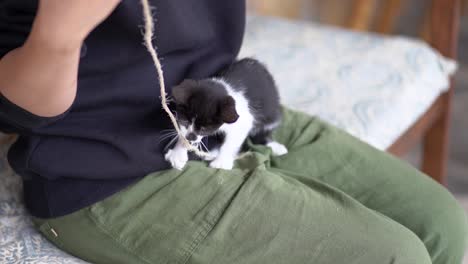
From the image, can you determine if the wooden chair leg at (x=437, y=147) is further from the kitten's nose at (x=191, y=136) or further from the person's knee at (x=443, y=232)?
the kitten's nose at (x=191, y=136)

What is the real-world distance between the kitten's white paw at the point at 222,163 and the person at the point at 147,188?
2 cm

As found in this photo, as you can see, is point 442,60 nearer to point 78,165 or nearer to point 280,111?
point 280,111

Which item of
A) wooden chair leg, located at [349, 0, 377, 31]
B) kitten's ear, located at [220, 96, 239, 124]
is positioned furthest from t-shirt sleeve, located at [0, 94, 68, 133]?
wooden chair leg, located at [349, 0, 377, 31]

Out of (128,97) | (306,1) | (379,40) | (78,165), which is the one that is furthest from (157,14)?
(306,1)

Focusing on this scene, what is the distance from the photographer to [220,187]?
689mm

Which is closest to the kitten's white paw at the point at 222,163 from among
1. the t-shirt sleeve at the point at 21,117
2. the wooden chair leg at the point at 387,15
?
the t-shirt sleeve at the point at 21,117

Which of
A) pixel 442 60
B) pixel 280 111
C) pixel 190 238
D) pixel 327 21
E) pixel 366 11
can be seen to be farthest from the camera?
pixel 327 21

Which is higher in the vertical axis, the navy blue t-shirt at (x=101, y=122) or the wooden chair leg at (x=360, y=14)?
the navy blue t-shirt at (x=101, y=122)

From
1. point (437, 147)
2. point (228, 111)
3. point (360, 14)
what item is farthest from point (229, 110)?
point (360, 14)

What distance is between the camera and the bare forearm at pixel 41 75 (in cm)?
54

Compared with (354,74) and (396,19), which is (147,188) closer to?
(354,74)

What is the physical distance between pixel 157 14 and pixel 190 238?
294 mm

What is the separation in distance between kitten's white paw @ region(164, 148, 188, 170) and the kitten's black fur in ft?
0.23

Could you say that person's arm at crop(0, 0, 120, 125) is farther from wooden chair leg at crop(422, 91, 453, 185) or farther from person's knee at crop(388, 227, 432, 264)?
wooden chair leg at crop(422, 91, 453, 185)
